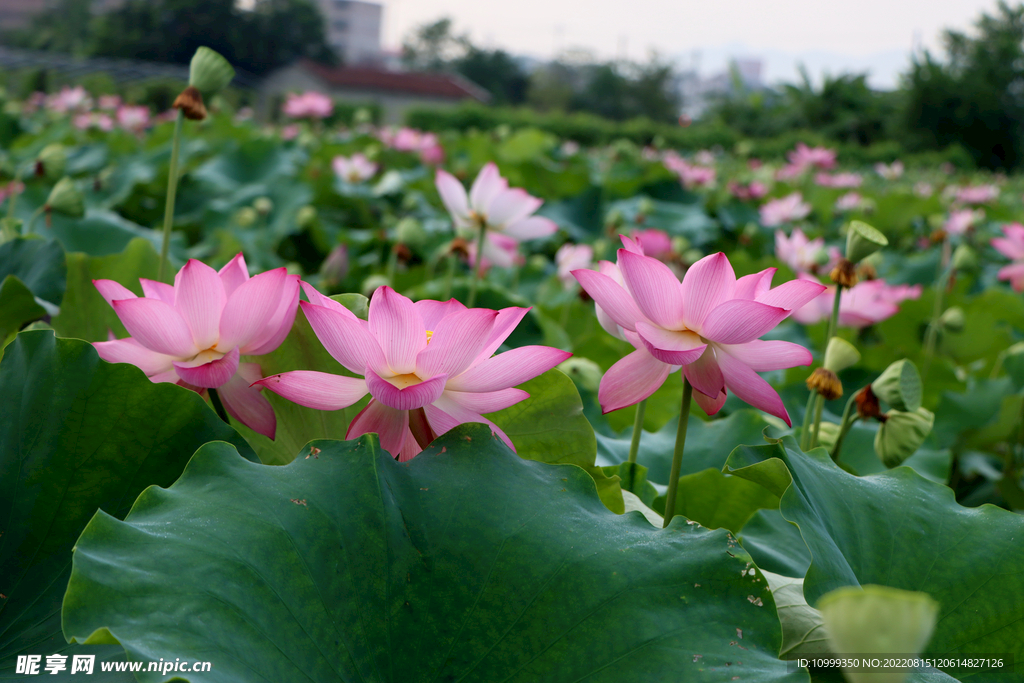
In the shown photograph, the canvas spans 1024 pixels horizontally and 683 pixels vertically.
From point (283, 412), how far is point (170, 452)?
109 mm

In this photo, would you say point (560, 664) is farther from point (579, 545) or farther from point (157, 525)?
point (157, 525)

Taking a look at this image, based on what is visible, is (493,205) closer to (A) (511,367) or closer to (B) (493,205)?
(B) (493,205)

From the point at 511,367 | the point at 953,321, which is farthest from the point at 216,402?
the point at 953,321

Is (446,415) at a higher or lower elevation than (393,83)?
lower

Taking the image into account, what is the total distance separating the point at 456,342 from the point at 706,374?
21 cm

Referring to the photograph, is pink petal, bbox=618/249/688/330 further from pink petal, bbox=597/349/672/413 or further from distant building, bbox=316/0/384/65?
distant building, bbox=316/0/384/65

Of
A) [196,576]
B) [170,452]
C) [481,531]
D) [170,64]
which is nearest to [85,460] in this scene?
[170,452]

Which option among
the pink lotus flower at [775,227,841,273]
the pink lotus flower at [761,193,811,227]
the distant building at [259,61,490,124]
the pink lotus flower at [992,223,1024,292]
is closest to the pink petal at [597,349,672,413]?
the pink lotus flower at [775,227,841,273]

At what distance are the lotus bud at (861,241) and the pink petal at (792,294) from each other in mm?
261

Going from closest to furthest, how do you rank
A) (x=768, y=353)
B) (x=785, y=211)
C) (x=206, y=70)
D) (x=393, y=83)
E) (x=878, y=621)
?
(x=878, y=621) → (x=768, y=353) → (x=206, y=70) → (x=785, y=211) → (x=393, y=83)

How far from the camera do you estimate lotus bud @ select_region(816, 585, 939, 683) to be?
0.26m

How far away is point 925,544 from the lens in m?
0.62

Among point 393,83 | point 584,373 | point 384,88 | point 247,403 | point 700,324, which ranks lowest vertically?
point 584,373

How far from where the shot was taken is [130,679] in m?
0.45
